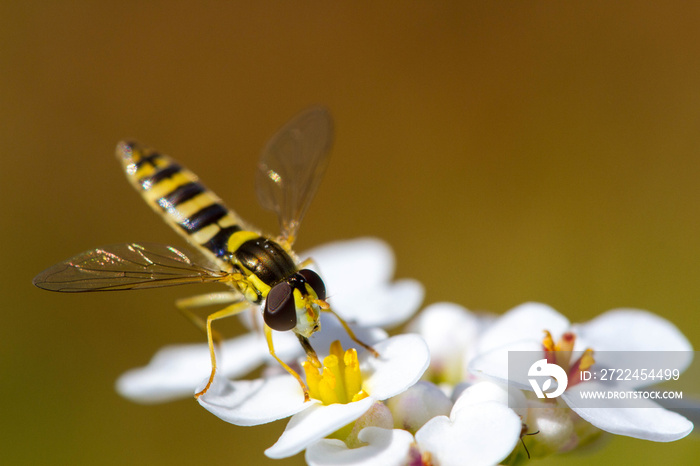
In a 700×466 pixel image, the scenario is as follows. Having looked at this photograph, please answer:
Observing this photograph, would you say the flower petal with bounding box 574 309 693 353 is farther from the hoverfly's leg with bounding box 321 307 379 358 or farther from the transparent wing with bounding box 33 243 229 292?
the transparent wing with bounding box 33 243 229 292

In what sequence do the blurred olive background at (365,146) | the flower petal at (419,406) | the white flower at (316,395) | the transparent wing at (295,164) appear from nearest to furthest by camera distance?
the white flower at (316,395)
the flower petal at (419,406)
the transparent wing at (295,164)
the blurred olive background at (365,146)

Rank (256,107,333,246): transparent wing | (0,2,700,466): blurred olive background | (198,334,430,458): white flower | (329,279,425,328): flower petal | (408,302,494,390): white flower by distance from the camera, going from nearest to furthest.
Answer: (198,334,430,458): white flower, (408,302,494,390): white flower, (329,279,425,328): flower petal, (256,107,333,246): transparent wing, (0,2,700,466): blurred olive background

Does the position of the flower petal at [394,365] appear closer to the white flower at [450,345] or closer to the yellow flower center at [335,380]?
the yellow flower center at [335,380]

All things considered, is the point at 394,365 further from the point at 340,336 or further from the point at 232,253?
the point at 232,253

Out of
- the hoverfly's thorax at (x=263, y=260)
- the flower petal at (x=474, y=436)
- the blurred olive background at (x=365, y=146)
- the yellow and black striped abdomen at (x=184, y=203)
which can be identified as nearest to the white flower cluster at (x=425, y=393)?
the flower petal at (x=474, y=436)

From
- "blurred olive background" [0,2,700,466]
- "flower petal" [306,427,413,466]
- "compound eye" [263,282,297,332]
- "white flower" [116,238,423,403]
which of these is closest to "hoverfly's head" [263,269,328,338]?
"compound eye" [263,282,297,332]

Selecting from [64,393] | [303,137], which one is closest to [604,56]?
[303,137]
